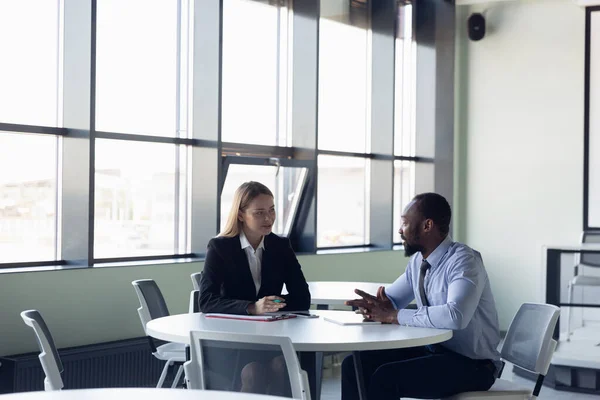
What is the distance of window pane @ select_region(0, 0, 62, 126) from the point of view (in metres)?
4.93

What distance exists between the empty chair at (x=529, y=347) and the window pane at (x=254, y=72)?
3512mm

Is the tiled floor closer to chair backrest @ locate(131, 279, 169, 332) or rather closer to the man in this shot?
chair backrest @ locate(131, 279, 169, 332)

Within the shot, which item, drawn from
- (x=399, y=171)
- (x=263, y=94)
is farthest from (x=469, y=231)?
(x=263, y=94)

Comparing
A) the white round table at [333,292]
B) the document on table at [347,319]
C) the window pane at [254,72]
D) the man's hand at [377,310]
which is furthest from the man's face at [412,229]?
the window pane at [254,72]

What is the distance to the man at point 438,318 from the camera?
3.22 m

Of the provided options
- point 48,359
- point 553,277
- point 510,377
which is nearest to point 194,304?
point 48,359

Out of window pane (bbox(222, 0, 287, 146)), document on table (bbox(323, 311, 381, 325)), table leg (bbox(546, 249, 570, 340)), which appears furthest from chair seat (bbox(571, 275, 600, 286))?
document on table (bbox(323, 311, 381, 325))

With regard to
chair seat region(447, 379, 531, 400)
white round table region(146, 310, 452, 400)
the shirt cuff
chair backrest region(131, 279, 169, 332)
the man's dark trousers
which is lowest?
chair seat region(447, 379, 531, 400)

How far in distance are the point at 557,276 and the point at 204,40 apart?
341 centimetres

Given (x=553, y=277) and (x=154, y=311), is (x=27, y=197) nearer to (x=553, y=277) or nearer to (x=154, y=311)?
(x=154, y=311)

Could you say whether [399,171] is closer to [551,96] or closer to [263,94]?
[551,96]

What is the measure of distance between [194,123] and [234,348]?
3.82 meters

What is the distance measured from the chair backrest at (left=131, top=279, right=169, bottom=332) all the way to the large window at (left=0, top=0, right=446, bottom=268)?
0.76 meters

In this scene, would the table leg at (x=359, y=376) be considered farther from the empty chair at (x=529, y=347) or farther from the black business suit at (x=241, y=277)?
the black business suit at (x=241, y=277)
